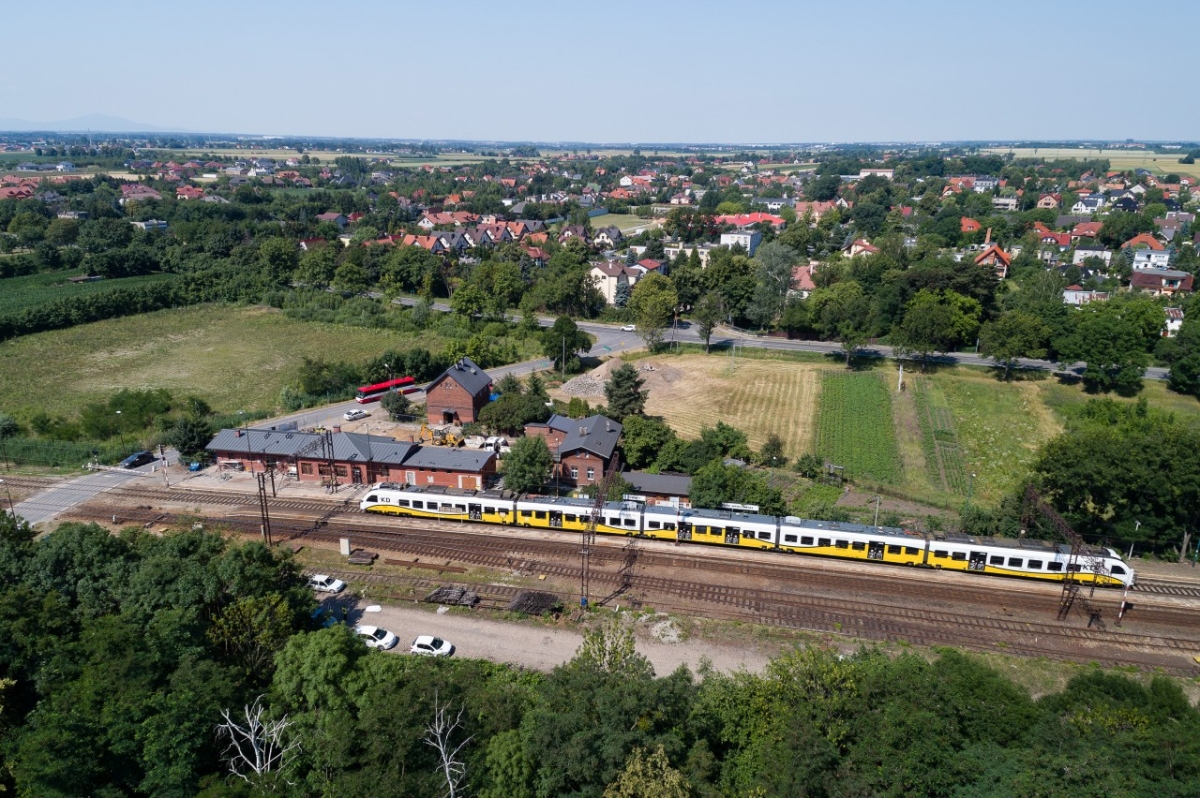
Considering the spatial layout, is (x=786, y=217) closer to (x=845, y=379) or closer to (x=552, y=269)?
(x=552, y=269)

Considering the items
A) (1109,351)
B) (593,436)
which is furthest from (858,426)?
(593,436)

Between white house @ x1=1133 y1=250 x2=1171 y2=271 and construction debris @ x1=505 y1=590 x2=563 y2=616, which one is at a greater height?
white house @ x1=1133 y1=250 x2=1171 y2=271

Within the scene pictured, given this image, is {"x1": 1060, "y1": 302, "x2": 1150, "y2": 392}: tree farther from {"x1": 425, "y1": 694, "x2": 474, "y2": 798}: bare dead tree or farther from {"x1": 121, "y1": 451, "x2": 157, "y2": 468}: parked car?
{"x1": 121, "y1": 451, "x2": 157, "y2": 468}: parked car

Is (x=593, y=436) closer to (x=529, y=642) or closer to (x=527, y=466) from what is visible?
(x=527, y=466)

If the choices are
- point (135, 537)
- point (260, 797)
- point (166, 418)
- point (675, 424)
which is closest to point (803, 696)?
point (260, 797)

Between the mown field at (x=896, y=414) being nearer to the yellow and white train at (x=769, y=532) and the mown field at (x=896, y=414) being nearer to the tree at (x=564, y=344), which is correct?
the tree at (x=564, y=344)

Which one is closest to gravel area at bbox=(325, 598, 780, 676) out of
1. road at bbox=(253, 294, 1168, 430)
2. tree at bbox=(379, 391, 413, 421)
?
tree at bbox=(379, 391, 413, 421)
